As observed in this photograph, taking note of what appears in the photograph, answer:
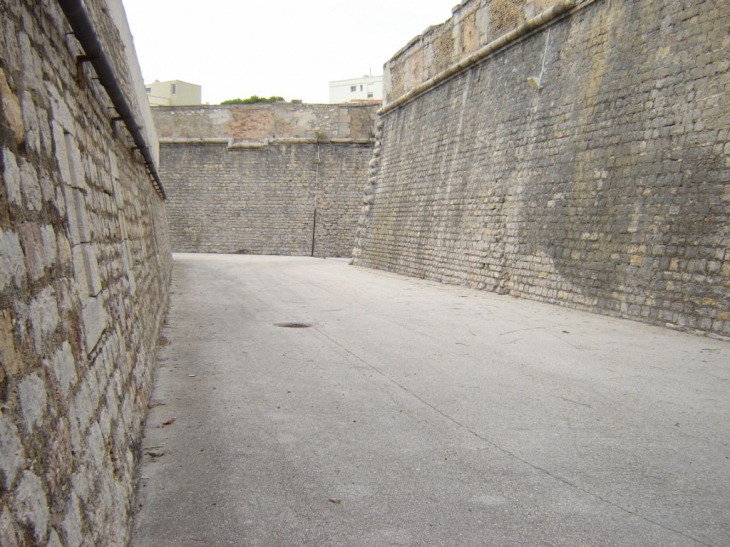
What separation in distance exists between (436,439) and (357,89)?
229 ft

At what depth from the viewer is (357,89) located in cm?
6888

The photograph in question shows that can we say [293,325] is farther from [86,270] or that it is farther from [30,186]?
[30,186]

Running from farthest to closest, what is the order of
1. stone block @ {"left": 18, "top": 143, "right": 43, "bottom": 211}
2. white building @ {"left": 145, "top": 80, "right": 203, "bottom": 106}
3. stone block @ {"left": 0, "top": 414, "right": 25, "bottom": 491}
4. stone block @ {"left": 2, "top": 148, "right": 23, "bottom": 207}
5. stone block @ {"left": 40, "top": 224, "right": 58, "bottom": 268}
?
white building @ {"left": 145, "top": 80, "right": 203, "bottom": 106}
stone block @ {"left": 40, "top": 224, "right": 58, "bottom": 268}
stone block @ {"left": 18, "top": 143, "right": 43, "bottom": 211}
stone block @ {"left": 2, "top": 148, "right": 23, "bottom": 207}
stone block @ {"left": 0, "top": 414, "right": 25, "bottom": 491}

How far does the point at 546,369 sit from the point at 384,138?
15.5 m

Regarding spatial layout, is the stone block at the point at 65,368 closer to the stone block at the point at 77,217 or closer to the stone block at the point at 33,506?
the stone block at the point at 33,506

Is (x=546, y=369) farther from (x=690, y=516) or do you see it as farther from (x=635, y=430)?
(x=690, y=516)

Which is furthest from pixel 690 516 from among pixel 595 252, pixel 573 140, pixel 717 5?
pixel 573 140

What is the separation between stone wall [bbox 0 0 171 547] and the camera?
141cm

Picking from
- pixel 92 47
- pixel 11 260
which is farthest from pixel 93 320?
pixel 92 47

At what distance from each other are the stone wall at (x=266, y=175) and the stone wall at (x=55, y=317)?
2303cm

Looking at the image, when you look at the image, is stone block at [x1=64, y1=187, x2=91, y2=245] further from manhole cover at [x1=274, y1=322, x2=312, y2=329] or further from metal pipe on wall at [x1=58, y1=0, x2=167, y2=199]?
manhole cover at [x1=274, y1=322, x2=312, y2=329]

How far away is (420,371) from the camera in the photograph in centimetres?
511

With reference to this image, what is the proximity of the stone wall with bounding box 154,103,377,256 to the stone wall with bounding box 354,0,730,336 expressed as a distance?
455 inches

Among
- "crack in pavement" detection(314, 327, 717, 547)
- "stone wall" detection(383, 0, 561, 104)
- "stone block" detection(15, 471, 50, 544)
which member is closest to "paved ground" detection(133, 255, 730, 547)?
"crack in pavement" detection(314, 327, 717, 547)
